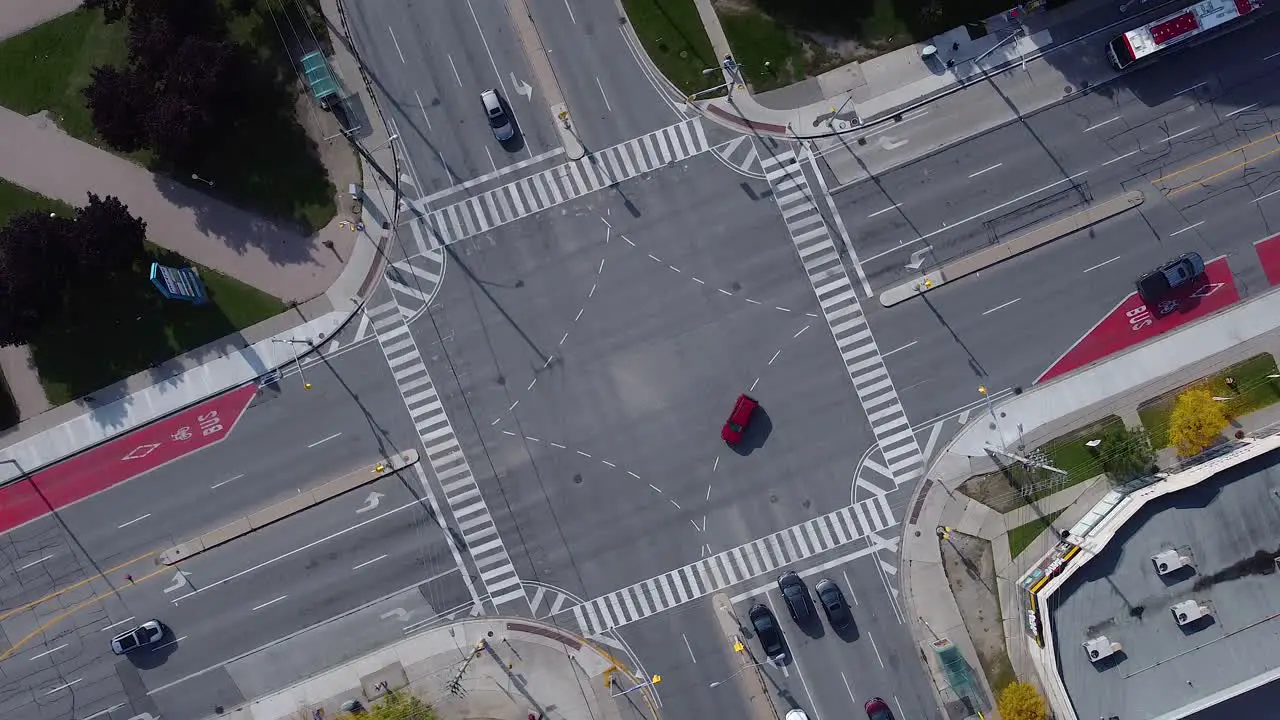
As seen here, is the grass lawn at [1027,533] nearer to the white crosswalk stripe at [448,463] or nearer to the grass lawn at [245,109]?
the white crosswalk stripe at [448,463]

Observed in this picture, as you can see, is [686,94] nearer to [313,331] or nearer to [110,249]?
[313,331]

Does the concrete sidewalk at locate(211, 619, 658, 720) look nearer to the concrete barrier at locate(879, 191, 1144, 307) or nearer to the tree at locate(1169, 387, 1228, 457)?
the concrete barrier at locate(879, 191, 1144, 307)

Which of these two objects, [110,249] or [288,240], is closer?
[110,249]

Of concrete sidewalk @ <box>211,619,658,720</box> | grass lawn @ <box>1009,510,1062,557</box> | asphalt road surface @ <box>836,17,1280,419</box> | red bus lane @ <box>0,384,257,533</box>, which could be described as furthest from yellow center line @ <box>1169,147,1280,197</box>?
red bus lane @ <box>0,384,257,533</box>

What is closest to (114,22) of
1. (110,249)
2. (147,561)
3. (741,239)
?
(110,249)

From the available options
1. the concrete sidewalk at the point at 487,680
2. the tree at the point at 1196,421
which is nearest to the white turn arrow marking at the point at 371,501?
the concrete sidewalk at the point at 487,680

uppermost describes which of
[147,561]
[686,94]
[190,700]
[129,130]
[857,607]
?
[129,130]

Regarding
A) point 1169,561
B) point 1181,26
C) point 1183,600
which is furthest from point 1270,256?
point 1183,600
